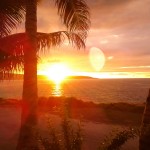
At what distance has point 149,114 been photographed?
10.1m

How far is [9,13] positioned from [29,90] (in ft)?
8.27

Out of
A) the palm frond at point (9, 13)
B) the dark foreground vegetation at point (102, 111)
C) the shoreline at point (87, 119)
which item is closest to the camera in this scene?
the palm frond at point (9, 13)

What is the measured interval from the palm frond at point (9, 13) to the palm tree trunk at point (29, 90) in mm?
332

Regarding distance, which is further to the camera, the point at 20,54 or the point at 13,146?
the point at 13,146

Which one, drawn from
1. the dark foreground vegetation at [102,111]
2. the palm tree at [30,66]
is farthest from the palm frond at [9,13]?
the dark foreground vegetation at [102,111]

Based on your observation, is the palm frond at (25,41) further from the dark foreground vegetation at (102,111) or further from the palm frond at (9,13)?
the dark foreground vegetation at (102,111)

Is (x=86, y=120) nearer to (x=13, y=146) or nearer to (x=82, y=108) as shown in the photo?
(x=82, y=108)

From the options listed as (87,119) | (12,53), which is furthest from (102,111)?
(12,53)

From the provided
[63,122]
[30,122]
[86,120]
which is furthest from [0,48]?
[86,120]

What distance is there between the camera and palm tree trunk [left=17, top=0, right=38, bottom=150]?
10.5 m

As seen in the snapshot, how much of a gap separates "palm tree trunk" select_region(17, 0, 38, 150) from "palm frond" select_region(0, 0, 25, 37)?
0.33 metres

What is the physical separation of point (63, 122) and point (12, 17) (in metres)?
4.01

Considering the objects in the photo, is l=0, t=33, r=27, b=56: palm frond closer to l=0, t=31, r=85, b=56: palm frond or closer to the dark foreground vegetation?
l=0, t=31, r=85, b=56: palm frond

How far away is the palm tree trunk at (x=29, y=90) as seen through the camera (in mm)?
10523
